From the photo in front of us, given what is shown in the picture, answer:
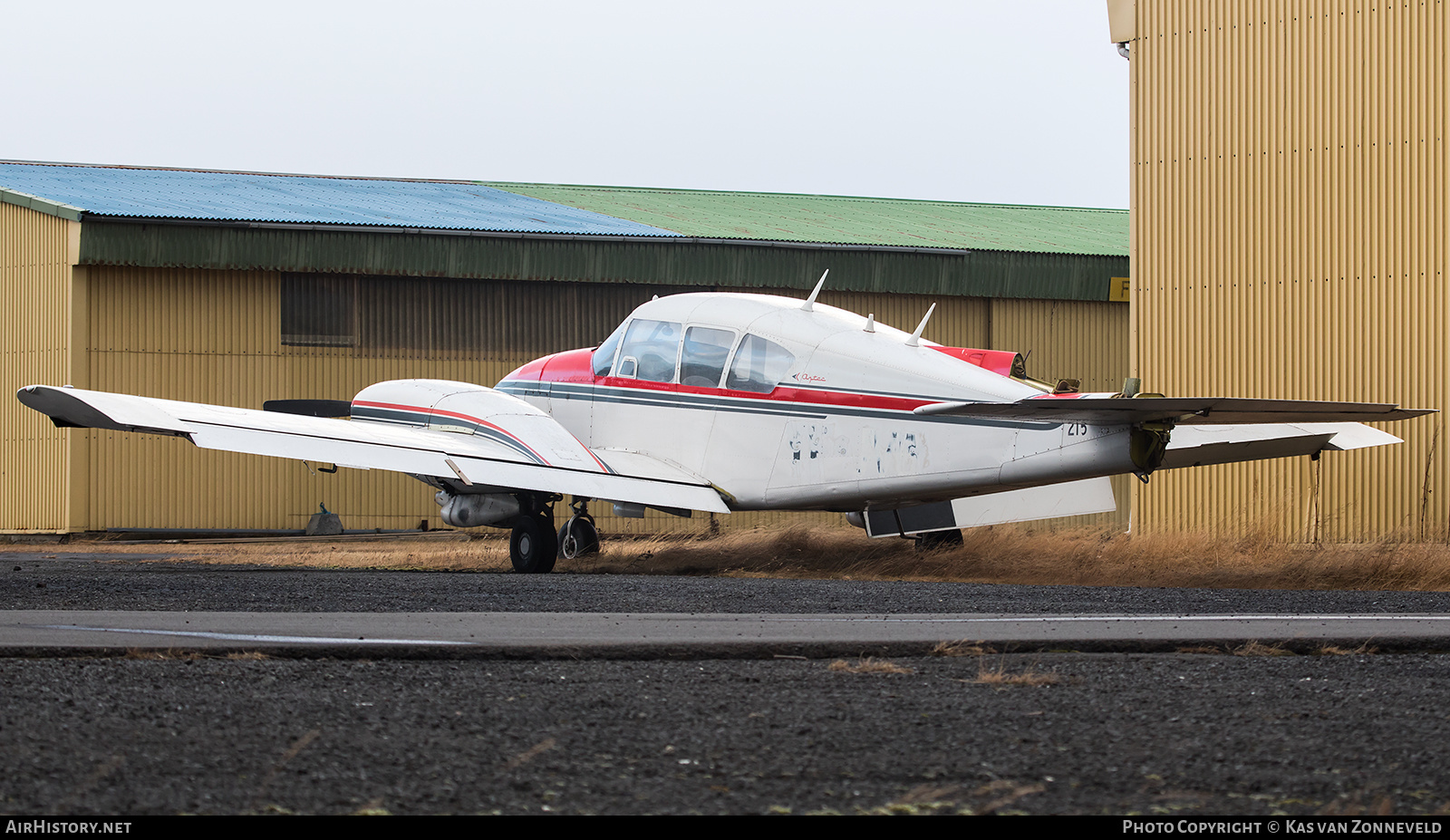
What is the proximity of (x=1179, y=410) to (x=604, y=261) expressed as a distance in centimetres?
1673

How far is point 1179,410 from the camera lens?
459 inches

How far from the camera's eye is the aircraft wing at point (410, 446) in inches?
542

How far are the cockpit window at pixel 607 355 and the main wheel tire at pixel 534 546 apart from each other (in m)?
1.82

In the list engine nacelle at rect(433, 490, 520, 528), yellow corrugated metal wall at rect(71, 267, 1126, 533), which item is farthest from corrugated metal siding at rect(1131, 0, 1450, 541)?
yellow corrugated metal wall at rect(71, 267, 1126, 533)

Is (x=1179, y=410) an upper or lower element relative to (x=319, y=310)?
lower

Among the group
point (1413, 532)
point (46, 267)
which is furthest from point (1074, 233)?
point (46, 267)

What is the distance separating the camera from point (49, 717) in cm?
521

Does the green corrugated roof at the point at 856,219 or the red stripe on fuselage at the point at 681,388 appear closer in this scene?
the red stripe on fuselage at the point at 681,388

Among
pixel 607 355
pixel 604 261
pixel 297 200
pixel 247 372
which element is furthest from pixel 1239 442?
pixel 297 200

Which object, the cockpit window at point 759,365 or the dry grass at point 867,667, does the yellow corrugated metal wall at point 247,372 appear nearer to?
the cockpit window at point 759,365

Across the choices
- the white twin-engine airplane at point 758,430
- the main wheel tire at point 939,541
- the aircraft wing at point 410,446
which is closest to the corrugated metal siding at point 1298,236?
the white twin-engine airplane at point 758,430

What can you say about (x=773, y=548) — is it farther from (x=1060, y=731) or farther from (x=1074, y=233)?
(x=1074, y=233)

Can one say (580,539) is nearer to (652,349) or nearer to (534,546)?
(534,546)
